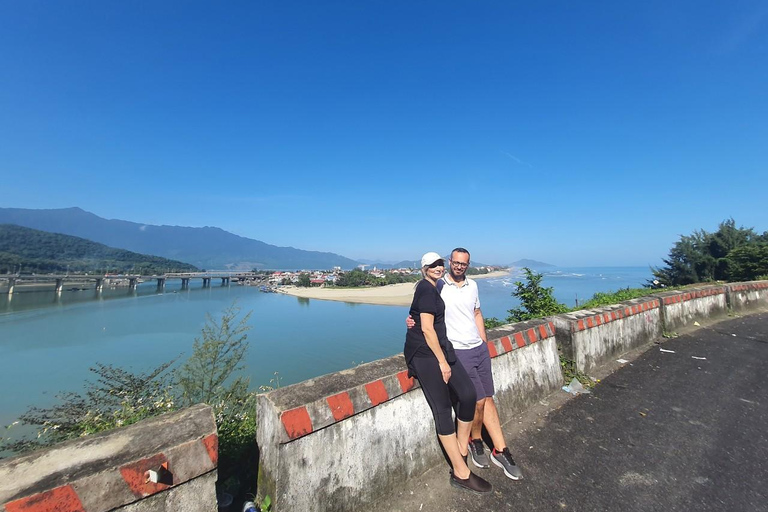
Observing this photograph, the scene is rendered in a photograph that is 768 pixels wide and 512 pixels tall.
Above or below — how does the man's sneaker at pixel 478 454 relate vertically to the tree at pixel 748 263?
below

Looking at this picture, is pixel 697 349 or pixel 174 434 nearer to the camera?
pixel 174 434

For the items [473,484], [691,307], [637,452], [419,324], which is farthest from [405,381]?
[691,307]

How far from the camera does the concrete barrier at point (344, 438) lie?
175 centimetres

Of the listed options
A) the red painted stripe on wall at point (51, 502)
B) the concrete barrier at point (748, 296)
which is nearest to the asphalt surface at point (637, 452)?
the red painted stripe on wall at point (51, 502)

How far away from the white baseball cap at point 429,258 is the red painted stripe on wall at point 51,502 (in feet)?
7.06

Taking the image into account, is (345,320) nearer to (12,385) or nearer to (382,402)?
(12,385)

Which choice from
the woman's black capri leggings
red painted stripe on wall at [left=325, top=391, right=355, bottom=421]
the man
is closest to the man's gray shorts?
the man

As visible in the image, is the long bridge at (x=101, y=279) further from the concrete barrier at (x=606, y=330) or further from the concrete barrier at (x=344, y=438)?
the concrete barrier at (x=606, y=330)

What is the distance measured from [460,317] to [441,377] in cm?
54

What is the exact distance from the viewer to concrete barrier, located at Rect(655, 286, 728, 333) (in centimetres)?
638

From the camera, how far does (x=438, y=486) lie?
2.25 m

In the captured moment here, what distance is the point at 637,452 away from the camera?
2625mm

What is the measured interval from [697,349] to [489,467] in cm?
520

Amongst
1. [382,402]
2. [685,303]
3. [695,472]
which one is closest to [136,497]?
[382,402]
